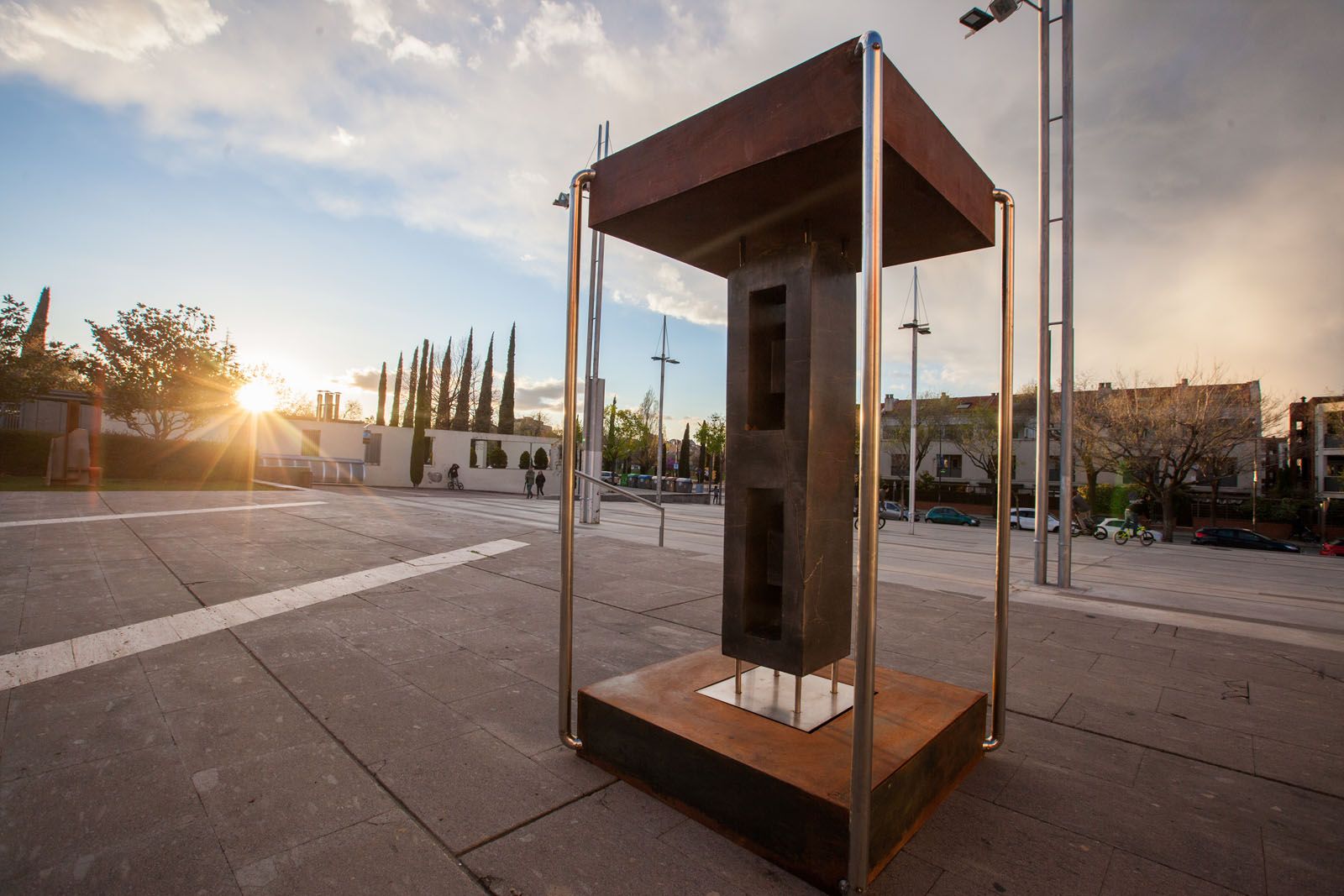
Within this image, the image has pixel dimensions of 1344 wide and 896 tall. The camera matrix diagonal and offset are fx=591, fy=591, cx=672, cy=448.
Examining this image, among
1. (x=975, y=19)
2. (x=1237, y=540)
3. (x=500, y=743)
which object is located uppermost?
(x=975, y=19)

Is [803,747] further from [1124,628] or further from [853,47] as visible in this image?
[1124,628]

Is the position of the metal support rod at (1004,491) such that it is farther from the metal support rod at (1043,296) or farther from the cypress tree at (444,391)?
the cypress tree at (444,391)

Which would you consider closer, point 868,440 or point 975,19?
point 868,440

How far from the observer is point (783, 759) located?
1.94 meters

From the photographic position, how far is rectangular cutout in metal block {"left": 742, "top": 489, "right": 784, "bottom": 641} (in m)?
2.48

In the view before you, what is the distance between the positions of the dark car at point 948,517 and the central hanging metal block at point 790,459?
33743mm

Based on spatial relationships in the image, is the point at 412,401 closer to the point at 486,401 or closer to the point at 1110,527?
the point at 486,401

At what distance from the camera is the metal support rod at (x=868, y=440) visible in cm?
149

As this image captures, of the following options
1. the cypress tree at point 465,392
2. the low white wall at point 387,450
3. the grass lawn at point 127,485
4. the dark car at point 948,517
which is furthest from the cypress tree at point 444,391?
the dark car at point 948,517

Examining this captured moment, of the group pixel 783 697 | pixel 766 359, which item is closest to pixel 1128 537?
pixel 783 697

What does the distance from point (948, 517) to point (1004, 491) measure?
33.9 meters

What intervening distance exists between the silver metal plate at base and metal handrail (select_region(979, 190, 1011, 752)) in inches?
25.4

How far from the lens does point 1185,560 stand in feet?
45.3

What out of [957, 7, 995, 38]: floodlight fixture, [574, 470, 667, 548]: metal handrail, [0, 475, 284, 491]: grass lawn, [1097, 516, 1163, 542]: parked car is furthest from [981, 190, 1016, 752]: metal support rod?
[1097, 516, 1163, 542]: parked car
